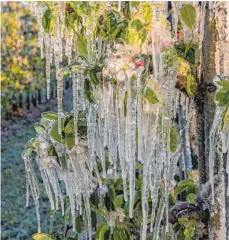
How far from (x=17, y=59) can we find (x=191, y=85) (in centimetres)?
822

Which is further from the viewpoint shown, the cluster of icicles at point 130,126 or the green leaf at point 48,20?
the green leaf at point 48,20

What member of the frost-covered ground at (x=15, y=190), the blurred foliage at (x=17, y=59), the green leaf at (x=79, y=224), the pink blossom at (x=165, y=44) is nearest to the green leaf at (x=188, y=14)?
the pink blossom at (x=165, y=44)

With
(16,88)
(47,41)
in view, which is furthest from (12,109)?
(47,41)

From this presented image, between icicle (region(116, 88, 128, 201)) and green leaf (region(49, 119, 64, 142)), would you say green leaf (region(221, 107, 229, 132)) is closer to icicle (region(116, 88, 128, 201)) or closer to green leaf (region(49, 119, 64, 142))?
icicle (region(116, 88, 128, 201))

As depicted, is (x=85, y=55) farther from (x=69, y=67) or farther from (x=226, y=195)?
(x=226, y=195)

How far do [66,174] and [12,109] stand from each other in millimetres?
8848

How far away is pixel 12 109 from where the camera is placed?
388 inches

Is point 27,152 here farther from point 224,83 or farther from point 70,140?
point 224,83

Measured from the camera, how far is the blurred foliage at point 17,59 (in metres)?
8.95

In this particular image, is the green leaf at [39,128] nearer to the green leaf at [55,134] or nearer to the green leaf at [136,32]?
the green leaf at [55,134]

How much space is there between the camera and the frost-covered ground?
5.72 meters

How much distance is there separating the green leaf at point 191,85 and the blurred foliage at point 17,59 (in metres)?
7.60

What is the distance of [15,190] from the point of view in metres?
6.66

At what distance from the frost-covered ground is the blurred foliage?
0.57 m
